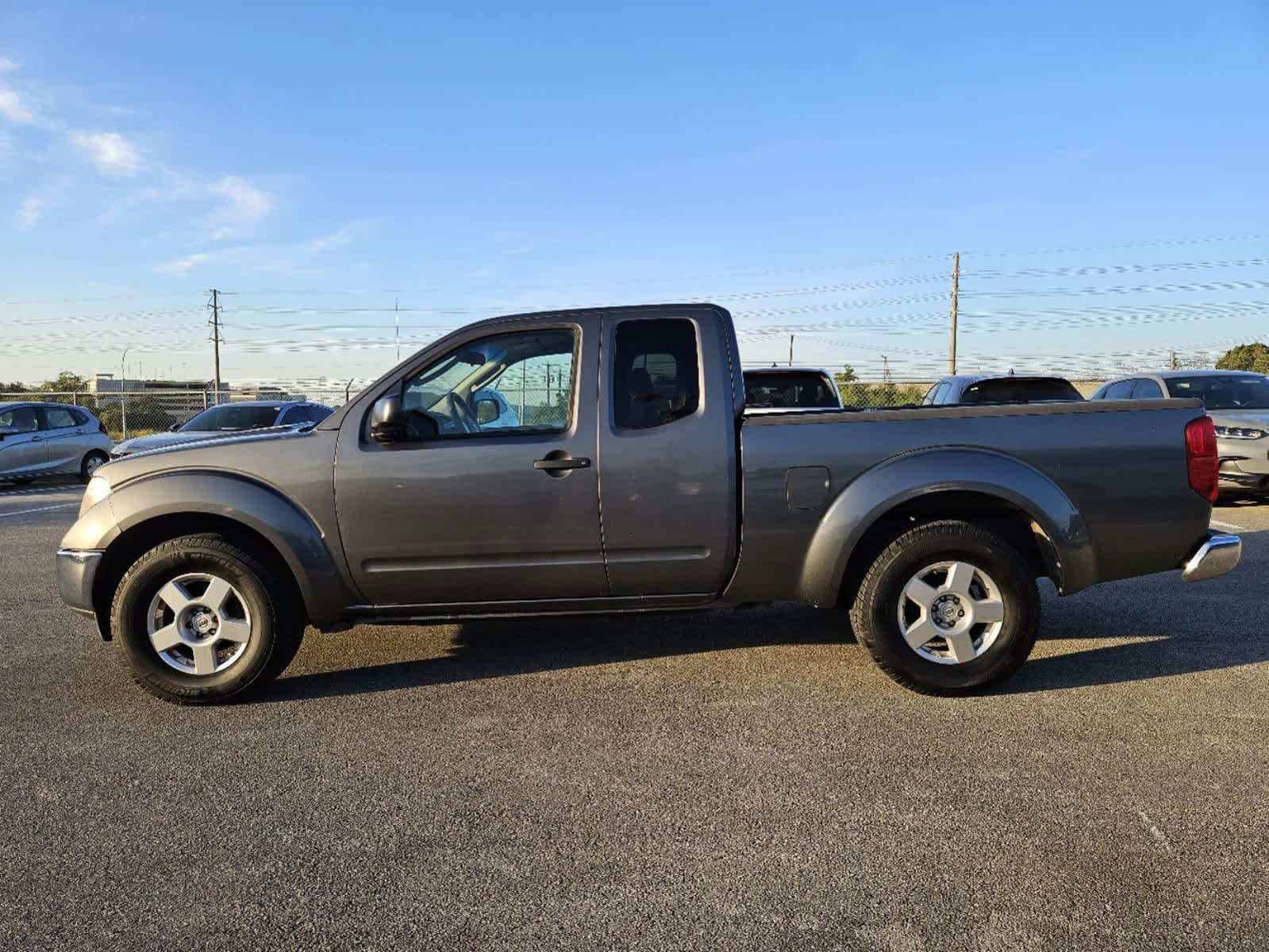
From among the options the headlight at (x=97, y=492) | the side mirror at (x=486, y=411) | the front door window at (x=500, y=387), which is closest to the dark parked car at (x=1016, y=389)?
the front door window at (x=500, y=387)

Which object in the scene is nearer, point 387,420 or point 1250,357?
point 387,420

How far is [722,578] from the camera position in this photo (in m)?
4.35

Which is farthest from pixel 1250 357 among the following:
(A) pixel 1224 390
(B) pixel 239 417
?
(B) pixel 239 417

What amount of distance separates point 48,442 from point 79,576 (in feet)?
46.6

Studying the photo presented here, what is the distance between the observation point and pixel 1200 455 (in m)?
4.20

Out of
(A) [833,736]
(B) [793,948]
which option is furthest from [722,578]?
(B) [793,948]

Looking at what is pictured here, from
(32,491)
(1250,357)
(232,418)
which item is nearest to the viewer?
(232,418)

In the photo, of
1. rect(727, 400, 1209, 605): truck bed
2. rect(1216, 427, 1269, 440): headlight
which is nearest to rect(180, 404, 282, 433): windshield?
rect(727, 400, 1209, 605): truck bed

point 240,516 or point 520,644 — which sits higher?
point 240,516

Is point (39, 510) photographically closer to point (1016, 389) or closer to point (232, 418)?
point (232, 418)

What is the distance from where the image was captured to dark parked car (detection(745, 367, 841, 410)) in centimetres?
859

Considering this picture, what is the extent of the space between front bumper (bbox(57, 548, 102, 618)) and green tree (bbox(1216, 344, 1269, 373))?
5915cm

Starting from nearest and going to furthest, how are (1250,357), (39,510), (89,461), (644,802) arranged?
(644,802) → (39,510) → (89,461) → (1250,357)

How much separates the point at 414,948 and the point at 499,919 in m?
0.24
